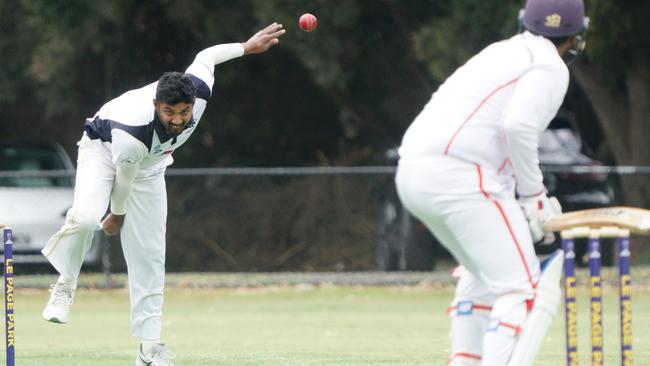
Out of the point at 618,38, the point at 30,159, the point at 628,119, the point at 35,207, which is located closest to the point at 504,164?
the point at 618,38

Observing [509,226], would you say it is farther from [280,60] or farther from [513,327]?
[280,60]

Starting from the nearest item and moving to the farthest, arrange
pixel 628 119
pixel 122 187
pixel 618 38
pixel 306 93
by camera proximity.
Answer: pixel 122 187
pixel 618 38
pixel 628 119
pixel 306 93

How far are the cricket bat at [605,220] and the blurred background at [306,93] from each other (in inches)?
376

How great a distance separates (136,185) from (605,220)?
3365 mm

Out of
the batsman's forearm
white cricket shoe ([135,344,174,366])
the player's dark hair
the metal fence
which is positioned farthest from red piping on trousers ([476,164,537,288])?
the metal fence

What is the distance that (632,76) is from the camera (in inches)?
651

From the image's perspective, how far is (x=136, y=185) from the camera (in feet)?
26.5

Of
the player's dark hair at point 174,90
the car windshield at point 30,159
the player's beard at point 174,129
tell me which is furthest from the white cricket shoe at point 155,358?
the car windshield at point 30,159

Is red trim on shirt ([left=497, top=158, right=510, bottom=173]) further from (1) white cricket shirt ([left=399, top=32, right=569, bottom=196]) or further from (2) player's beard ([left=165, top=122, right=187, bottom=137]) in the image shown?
(2) player's beard ([left=165, top=122, right=187, bottom=137])

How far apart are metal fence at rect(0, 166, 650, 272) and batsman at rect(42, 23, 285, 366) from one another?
7787 mm

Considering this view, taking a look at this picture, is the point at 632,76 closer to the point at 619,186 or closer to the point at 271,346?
the point at 619,186

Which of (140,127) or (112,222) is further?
(112,222)

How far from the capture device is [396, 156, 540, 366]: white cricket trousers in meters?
5.75

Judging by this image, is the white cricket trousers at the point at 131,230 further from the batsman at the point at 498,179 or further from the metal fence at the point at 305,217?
the metal fence at the point at 305,217
